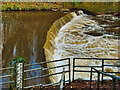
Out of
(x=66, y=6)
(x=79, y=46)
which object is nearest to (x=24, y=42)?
(x=79, y=46)

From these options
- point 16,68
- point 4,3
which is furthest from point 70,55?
point 4,3

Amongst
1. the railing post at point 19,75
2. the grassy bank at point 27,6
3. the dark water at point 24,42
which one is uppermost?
the grassy bank at point 27,6

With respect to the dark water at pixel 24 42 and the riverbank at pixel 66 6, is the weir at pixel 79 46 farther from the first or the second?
the riverbank at pixel 66 6

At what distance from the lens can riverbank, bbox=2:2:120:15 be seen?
24.2m

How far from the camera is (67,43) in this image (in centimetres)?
1271

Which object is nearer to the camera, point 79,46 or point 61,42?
point 79,46

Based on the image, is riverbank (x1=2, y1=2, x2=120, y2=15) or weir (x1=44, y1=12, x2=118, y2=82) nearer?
weir (x1=44, y1=12, x2=118, y2=82)

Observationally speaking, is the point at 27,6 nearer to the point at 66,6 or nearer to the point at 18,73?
the point at 66,6

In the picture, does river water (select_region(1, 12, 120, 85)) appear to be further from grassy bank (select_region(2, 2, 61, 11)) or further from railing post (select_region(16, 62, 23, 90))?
grassy bank (select_region(2, 2, 61, 11))

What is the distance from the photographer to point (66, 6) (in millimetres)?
28391

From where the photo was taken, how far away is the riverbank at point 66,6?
24241mm

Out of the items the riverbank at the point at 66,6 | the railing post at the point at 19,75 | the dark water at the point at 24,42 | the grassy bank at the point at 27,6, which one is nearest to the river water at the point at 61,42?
the dark water at the point at 24,42

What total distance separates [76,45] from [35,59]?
4.41 meters

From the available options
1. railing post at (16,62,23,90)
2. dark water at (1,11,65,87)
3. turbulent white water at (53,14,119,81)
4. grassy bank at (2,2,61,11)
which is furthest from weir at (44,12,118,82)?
grassy bank at (2,2,61,11)
